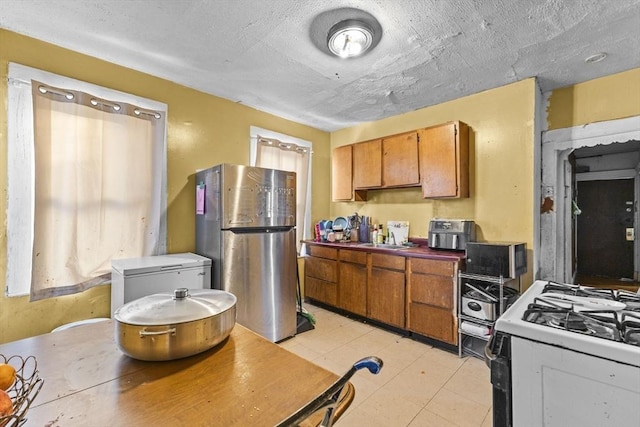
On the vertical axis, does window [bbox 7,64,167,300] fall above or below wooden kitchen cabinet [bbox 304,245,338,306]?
above

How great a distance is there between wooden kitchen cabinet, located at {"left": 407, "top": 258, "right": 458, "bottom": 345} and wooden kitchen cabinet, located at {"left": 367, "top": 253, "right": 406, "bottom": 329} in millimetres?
89

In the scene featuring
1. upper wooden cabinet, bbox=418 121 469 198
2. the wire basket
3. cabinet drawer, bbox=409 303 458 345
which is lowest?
cabinet drawer, bbox=409 303 458 345

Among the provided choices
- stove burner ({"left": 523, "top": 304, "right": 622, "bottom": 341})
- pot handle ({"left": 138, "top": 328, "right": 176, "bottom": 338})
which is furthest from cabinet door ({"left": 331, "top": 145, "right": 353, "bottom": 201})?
pot handle ({"left": 138, "top": 328, "right": 176, "bottom": 338})

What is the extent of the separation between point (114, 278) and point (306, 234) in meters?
2.35

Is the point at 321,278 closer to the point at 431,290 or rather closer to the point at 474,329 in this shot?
the point at 431,290

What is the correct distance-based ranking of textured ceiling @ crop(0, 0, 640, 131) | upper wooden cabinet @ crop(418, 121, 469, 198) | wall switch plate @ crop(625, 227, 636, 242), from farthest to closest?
wall switch plate @ crop(625, 227, 636, 242)
upper wooden cabinet @ crop(418, 121, 469, 198)
textured ceiling @ crop(0, 0, 640, 131)

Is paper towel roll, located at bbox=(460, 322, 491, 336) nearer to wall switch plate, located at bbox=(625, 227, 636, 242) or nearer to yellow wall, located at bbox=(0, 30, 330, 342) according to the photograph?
yellow wall, located at bbox=(0, 30, 330, 342)

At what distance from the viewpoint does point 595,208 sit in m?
5.32

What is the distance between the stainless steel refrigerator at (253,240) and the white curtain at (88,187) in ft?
1.63

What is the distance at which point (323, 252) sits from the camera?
3.74 m

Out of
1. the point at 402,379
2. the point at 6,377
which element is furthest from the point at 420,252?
the point at 6,377

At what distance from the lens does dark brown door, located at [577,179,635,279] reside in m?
4.96

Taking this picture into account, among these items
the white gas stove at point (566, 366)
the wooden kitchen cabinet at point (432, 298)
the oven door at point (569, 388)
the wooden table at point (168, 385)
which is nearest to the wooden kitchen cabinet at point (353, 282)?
the wooden kitchen cabinet at point (432, 298)

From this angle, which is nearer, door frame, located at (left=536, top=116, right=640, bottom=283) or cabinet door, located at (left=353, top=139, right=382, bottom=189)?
door frame, located at (left=536, top=116, right=640, bottom=283)
